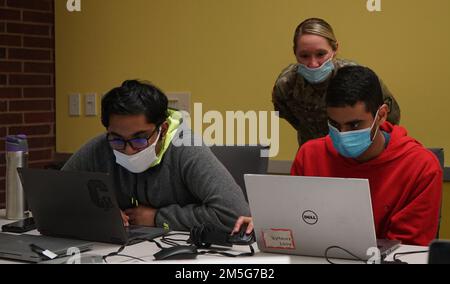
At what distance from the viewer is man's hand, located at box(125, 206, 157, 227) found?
6.89ft

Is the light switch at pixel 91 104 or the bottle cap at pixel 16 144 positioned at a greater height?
the light switch at pixel 91 104

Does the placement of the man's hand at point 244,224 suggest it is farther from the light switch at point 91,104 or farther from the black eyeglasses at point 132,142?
the light switch at point 91,104

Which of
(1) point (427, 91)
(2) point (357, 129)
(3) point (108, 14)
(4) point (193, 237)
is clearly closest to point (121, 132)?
(4) point (193, 237)

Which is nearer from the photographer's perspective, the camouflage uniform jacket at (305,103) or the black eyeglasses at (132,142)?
the black eyeglasses at (132,142)

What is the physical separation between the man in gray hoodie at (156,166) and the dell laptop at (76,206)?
0.62ft

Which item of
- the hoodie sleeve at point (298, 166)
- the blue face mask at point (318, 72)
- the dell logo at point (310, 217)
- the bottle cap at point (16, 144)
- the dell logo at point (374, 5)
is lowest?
the dell logo at point (310, 217)

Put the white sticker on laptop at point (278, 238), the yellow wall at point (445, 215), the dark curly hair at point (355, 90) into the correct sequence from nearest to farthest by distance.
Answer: the white sticker on laptop at point (278, 238) < the dark curly hair at point (355, 90) < the yellow wall at point (445, 215)

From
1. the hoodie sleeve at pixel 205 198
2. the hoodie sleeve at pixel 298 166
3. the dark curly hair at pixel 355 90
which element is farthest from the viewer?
the hoodie sleeve at pixel 298 166

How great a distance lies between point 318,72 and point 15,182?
48.0 inches

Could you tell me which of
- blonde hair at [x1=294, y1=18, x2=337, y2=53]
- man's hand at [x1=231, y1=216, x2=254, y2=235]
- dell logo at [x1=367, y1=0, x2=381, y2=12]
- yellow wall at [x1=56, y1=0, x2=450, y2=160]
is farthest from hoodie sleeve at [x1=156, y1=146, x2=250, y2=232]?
dell logo at [x1=367, y1=0, x2=381, y2=12]

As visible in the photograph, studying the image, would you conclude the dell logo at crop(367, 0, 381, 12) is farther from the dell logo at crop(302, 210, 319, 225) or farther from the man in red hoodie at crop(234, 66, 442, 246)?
the dell logo at crop(302, 210, 319, 225)

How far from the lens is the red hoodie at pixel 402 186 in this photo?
1.86 metres

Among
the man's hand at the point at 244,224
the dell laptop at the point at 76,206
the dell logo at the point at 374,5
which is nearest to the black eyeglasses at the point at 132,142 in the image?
the dell laptop at the point at 76,206
